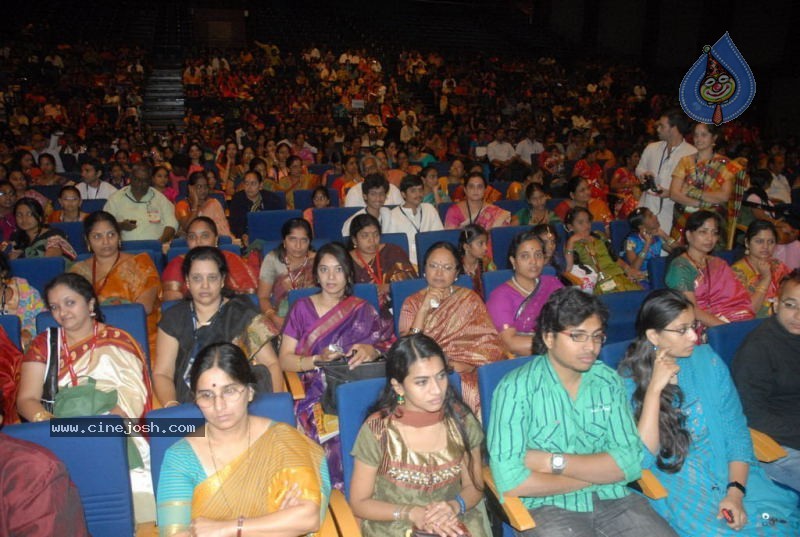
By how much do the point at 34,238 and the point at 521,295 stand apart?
349cm

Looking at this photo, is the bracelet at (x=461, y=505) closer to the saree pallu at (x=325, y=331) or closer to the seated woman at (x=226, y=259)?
the saree pallu at (x=325, y=331)

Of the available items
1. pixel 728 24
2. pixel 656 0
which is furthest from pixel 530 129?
pixel 656 0

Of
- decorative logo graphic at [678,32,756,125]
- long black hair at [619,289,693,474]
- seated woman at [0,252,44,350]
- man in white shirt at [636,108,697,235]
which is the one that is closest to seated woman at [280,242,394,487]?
long black hair at [619,289,693,474]

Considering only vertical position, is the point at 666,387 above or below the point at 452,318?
below

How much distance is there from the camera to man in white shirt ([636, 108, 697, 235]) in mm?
4656

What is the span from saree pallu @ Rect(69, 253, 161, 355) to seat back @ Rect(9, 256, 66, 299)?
29 centimetres

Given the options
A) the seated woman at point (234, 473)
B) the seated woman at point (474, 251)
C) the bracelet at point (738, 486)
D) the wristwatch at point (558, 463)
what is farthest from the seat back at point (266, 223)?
the bracelet at point (738, 486)

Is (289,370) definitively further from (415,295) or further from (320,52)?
(320,52)

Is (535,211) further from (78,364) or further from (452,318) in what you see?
(78,364)

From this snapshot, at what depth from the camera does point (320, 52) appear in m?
16.2

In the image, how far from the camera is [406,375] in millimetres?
1868

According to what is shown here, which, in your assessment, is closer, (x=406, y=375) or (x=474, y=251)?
(x=406, y=375)

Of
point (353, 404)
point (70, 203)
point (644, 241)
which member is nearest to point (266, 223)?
point (70, 203)

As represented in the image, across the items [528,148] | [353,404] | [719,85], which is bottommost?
[353,404]
